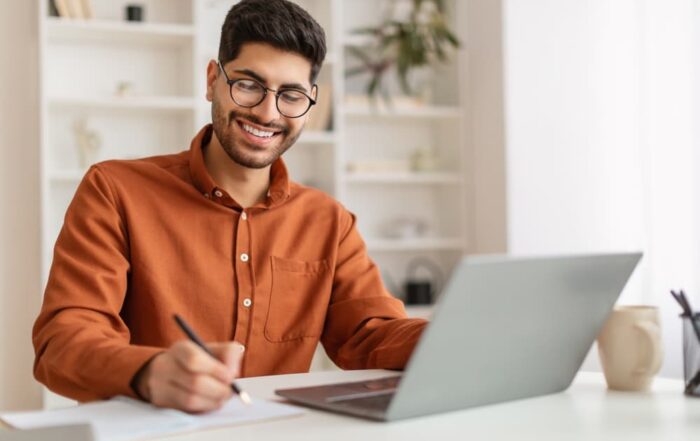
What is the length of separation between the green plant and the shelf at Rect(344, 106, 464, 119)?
9 centimetres

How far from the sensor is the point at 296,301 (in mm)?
1761

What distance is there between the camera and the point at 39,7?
12.8 ft

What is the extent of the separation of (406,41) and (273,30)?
248cm

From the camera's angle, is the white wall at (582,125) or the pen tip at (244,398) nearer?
the pen tip at (244,398)

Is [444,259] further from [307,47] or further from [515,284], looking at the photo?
[515,284]

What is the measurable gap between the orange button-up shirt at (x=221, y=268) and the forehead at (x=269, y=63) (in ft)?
0.69

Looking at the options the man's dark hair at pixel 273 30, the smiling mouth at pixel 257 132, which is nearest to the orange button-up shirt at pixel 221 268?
the smiling mouth at pixel 257 132

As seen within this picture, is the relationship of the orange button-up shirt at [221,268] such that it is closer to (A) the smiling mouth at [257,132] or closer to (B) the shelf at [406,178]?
(A) the smiling mouth at [257,132]

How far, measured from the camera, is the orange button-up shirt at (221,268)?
1.56 m

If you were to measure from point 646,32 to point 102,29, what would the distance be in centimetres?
228

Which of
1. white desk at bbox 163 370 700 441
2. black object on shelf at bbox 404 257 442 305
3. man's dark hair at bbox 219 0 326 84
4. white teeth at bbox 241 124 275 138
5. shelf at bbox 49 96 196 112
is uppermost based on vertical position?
shelf at bbox 49 96 196 112

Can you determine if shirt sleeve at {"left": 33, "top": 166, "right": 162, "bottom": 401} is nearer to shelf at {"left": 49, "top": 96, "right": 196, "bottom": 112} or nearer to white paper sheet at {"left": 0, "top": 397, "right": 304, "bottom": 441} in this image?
white paper sheet at {"left": 0, "top": 397, "right": 304, "bottom": 441}

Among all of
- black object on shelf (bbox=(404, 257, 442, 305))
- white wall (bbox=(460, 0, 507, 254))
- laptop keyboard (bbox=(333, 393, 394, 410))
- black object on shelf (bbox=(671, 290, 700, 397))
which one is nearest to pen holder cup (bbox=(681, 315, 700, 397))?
black object on shelf (bbox=(671, 290, 700, 397))

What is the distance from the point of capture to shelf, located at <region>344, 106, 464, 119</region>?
4.38 metres
